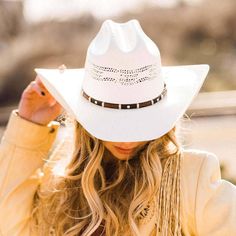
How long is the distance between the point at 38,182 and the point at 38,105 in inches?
11.6

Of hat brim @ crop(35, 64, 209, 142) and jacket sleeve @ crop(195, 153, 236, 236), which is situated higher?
hat brim @ crop(35, 64, 209, 142)

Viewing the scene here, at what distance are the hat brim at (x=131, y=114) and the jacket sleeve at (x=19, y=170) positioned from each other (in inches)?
13.1

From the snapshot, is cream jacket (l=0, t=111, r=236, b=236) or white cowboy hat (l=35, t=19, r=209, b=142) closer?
white cowboy hat (l=35, t=19, r=209, b=142)

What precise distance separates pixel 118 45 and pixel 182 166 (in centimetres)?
47

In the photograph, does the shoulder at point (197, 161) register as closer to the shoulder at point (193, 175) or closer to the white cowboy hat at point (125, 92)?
the shoulder at point (193, 175)

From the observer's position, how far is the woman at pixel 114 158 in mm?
2592

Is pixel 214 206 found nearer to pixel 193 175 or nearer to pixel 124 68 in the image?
pixel 193 175

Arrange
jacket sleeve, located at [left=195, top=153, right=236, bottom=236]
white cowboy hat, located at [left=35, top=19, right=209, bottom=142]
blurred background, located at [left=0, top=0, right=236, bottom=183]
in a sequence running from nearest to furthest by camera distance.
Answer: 1. white cowboy hat, located at [left=35, top=19, right=209, bottom=142]
2. jacket sleeve, located at [left=195, top=153, right=236, bottom=236]
3. blurred background, located at [left=0, top=0, right=236, bottom=183]

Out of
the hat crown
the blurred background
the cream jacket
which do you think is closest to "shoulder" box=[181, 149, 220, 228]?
the cream jacket

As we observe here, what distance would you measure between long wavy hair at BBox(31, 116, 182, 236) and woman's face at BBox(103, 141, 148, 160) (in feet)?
0.07

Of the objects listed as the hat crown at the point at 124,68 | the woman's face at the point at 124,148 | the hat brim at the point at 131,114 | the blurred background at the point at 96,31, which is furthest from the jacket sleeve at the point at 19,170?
the blurred background at the point at 96,31

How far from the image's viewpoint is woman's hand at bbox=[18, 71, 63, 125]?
3068 mm

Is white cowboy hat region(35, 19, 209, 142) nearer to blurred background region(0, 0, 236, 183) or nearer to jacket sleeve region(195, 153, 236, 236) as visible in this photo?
jacket sleeve region(195, 153, 236, 236)

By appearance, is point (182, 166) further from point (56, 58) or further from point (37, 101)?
point (56, 58)
